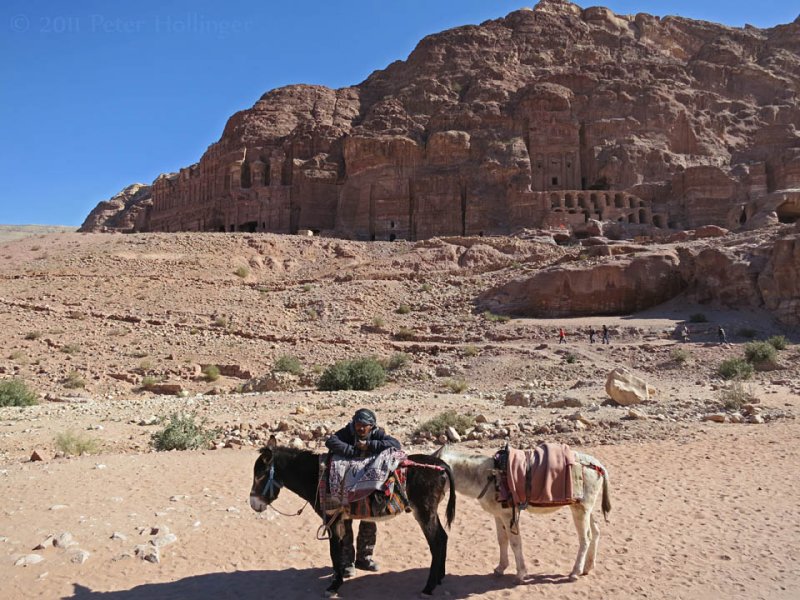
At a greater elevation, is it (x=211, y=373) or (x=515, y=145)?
(x=515, y=145)

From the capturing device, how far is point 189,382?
20.5 metres

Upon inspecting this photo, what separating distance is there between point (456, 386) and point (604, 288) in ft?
43.3

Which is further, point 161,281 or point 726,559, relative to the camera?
point 161,281

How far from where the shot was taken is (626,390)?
14.1 metres

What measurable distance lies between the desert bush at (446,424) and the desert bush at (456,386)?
6390mm

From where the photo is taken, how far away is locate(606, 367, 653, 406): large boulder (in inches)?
555

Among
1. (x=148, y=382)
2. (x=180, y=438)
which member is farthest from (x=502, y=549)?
(x=148, y=382)

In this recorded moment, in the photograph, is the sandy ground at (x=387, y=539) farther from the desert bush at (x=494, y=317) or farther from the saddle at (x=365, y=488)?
the desert bush at (x=494, y=317)

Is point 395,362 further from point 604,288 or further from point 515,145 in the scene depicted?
point 515,145

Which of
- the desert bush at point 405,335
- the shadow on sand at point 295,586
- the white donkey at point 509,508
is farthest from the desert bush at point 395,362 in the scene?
the white donkey at point 509,508

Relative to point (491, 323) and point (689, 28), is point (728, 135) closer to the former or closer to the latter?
point (689, 28)

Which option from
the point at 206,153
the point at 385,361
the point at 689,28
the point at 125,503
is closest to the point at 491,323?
the point at 385,361

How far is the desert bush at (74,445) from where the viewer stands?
10109 millimetres

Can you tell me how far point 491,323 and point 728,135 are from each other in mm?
45187
